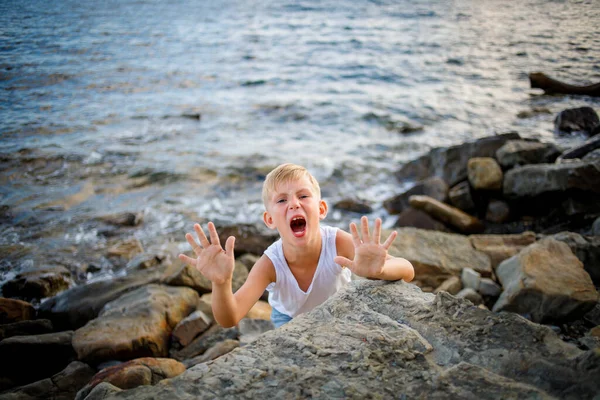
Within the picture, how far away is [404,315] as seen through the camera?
5.41ft

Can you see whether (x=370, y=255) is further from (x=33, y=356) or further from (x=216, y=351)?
(x=33, y=356)

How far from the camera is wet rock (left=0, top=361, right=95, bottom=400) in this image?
2484 millimetres

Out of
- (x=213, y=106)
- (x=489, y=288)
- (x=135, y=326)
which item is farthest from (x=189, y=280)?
(x=213, y=106)

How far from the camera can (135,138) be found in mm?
7102

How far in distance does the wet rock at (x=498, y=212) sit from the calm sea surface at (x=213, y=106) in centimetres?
121

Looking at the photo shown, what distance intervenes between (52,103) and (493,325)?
492 centimetres

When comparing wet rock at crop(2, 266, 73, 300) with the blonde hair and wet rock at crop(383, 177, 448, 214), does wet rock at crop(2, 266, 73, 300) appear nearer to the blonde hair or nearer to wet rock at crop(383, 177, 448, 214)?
the blonde hair

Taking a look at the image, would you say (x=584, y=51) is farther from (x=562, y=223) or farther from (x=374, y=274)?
(x=374, y=274)

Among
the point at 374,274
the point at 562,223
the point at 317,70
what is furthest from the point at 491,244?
the point at 317,70

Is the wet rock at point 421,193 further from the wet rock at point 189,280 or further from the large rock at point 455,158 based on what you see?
the wet rock at point 189,280

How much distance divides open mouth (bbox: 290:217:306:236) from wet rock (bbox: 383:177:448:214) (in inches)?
141

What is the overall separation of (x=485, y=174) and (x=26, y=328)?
5182 millimetres

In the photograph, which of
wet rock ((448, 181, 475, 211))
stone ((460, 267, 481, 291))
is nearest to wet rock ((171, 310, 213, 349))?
stone ((460, 267, 481, 291))

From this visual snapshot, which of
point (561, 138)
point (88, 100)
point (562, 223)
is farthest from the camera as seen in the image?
point (561, 138)
